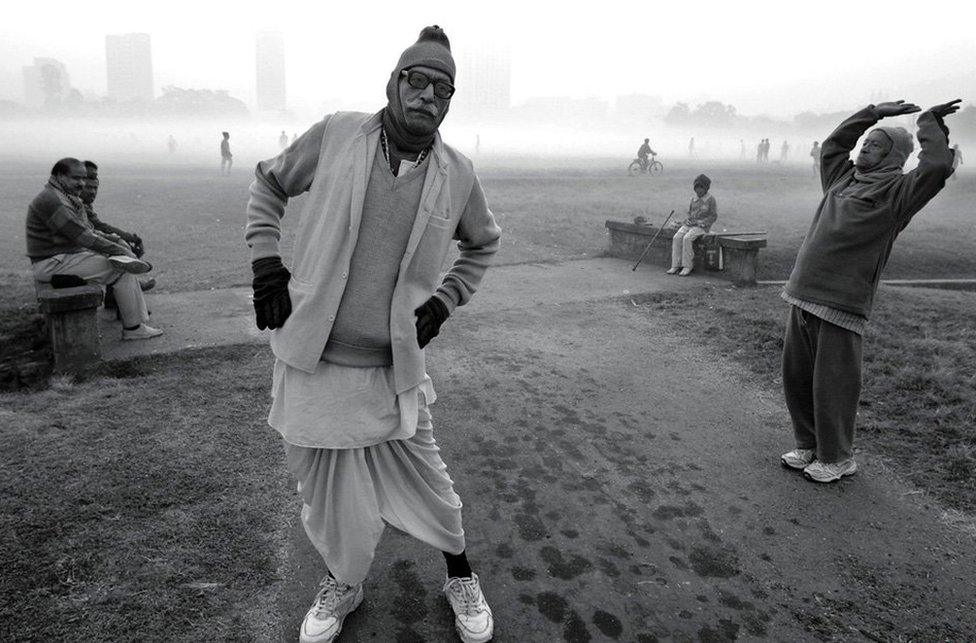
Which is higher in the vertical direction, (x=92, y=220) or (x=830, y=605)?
(x=92, y=220)

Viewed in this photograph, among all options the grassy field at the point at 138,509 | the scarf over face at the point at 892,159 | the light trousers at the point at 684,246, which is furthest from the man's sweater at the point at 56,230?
the light trousers at the point at 684,246

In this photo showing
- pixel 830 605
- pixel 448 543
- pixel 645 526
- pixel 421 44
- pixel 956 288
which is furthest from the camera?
pixel 956 288

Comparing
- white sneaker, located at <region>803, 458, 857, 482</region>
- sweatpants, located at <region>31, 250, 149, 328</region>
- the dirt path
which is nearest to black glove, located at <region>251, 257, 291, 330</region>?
the dirt path

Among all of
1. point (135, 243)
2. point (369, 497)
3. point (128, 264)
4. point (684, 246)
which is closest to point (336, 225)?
point (369, 497)

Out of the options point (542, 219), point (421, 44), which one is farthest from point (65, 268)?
point (542, 219)

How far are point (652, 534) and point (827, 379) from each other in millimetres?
1357

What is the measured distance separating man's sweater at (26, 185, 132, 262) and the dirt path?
3088 mm

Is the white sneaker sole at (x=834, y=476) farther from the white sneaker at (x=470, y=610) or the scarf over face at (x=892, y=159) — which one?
the white sneaker at (x=470, y=610)

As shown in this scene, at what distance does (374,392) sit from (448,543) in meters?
0.66

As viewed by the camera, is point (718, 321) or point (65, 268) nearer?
point (65, 268)

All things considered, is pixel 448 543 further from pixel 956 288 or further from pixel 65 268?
pixel 956 288

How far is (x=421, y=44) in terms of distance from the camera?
7.44 feet

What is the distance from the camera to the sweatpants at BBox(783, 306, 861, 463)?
360 centimetres

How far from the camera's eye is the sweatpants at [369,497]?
7.68 feet
